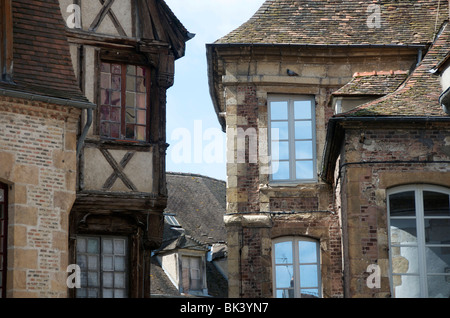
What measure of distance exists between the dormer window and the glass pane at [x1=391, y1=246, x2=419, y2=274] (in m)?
5.76

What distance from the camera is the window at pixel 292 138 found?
21297 millimetres

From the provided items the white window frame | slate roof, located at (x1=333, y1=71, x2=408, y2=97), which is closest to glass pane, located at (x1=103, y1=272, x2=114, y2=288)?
the white window frame

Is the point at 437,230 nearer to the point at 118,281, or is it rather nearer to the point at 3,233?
the point at 118,281

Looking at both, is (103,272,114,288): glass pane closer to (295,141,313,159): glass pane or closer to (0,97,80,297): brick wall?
(0,97,80,297): brick wall

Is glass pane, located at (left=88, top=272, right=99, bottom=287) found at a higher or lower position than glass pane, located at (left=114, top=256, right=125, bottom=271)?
lower

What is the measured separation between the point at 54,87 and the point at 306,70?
6054mm

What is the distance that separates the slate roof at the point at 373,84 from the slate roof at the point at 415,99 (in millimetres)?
829

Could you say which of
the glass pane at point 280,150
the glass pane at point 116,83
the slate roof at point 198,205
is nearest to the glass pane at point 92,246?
the glass pane at point 116,83

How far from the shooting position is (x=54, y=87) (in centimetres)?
1702

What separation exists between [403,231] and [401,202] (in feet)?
1.39

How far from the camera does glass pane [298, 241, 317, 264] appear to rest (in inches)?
826

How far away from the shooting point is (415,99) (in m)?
17.8

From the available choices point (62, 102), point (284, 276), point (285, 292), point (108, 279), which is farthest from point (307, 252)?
point (62, 102)

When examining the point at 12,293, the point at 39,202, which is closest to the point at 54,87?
the point at 39,202
